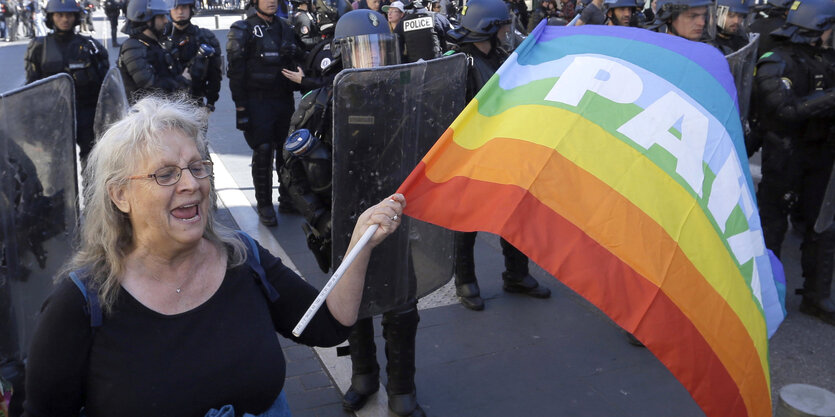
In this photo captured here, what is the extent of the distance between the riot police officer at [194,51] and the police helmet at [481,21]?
3.57 meters

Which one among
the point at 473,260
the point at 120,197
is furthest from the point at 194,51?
the point at 120,197

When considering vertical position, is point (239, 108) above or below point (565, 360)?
above

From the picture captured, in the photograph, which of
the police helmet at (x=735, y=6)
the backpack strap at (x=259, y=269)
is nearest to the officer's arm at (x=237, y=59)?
the police helmet at (x=735, y=6)

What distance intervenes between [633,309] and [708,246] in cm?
32

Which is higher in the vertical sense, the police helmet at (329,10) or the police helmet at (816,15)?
the police helmet at (816,15)

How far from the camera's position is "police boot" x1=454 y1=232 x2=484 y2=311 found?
5578mm

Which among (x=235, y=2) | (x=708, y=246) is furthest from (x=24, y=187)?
(x=235, y=2)

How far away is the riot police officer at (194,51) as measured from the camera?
8.14m

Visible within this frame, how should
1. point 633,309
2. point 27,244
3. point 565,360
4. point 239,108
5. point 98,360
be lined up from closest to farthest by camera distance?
point 98,360
point 633,309
point 27,244
point 565,360
point 239,108

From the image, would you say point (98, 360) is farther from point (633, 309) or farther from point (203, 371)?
point (633, 309)

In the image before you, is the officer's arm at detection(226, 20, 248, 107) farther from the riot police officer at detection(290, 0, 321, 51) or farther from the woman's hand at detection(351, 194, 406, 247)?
the woman's hand at detection(351, 194, 406, 247)

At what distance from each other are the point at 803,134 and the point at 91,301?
192 inches

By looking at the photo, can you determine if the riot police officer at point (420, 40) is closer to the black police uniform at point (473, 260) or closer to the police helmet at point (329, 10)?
the police helmet at point (329, 10)

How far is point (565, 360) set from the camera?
4836 millimetres
